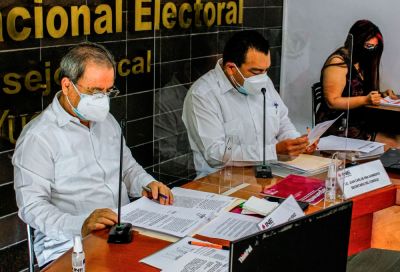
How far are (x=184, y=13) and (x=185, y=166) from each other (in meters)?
1.16

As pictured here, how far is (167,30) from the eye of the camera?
165 inches

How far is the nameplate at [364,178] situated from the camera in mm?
2516

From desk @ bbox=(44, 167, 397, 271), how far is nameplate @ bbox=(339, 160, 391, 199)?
26mm

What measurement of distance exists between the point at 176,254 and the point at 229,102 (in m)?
1.54

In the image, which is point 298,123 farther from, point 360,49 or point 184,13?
point 184,13

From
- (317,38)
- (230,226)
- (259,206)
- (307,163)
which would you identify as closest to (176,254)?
(230,226)

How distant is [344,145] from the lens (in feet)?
10.5

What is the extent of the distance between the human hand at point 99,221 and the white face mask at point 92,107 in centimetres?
49

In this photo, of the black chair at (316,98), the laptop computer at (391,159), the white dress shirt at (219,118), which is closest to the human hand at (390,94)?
the black chair at (316,98)

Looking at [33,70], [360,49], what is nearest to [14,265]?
[33,70]

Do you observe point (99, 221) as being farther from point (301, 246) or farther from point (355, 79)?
point (355, 79)

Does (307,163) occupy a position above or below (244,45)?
below

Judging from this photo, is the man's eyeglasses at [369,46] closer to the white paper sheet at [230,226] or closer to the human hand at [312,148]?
the human hand at [312,148]

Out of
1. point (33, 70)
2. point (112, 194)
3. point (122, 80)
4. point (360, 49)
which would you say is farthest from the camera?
point (360, 49)
